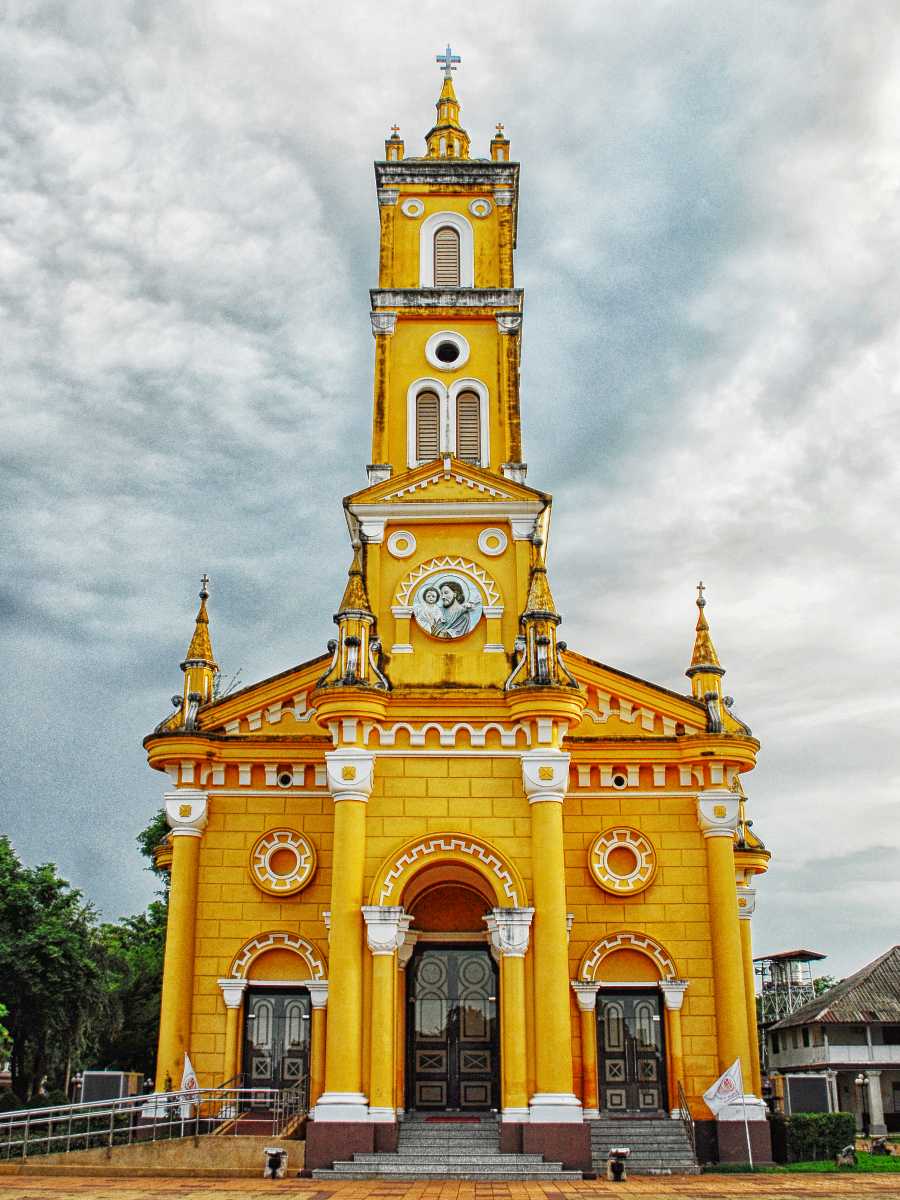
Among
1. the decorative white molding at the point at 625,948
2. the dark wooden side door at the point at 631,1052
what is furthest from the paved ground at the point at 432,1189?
the decorative white molding at the point at 625,948

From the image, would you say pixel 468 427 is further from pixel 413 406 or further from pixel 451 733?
pixel 451 733

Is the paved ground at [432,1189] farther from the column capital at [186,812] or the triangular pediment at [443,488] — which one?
the triangular pediment at [443,488]

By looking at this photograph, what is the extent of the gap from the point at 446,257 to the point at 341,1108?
71.5 ft

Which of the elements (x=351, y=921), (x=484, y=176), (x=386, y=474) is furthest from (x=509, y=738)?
(x=484, y=176)

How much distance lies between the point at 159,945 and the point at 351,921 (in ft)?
93.5

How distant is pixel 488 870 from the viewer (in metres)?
23.5

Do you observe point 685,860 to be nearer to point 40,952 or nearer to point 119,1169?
point 119,1169

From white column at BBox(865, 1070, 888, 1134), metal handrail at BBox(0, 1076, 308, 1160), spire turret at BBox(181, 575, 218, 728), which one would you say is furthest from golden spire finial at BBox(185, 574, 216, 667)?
white column at BBox(865, 1070, 888, 1134)

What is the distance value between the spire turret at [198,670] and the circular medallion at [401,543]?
526cm

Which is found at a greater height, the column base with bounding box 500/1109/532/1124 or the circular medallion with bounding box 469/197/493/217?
the circular medallion with bounding box 469/197/493/217

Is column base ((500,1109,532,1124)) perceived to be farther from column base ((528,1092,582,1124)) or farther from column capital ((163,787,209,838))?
column capital ((163,787,209,838))

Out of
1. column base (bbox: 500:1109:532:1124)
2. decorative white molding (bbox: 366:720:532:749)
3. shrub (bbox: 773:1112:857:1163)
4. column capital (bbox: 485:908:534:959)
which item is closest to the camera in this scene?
column base (bbox: 500:1109:532:1124)

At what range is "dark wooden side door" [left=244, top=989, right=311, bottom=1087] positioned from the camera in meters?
25.2

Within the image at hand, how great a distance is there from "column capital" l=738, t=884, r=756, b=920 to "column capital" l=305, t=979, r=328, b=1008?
1250 centimetres
